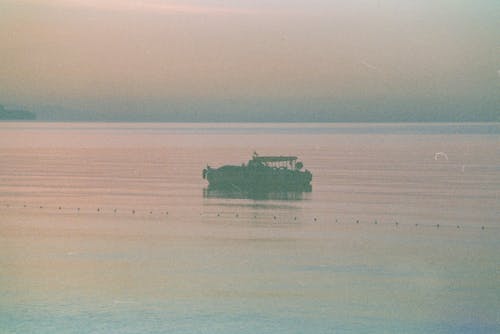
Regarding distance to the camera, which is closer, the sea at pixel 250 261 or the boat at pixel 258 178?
the sea at pixel 250 261

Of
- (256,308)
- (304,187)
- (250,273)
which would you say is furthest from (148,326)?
(304,187)

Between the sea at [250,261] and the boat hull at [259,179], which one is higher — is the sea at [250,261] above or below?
below

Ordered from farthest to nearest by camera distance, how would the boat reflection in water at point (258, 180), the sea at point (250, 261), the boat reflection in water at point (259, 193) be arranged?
the boat reflection in water at point (258, 180), the boat reflection in water at point (259, 193), the sea at point (250, 261)

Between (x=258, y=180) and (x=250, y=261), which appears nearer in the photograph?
(x=250, y=261)

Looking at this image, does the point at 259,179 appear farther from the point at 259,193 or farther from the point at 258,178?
the point at 259,193

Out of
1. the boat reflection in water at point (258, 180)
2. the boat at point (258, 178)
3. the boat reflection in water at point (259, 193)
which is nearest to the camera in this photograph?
the boat reflection in water at point (259, 193)

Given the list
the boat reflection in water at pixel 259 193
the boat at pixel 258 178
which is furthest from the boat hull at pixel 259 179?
the boat reflection in water at pixel 259 193

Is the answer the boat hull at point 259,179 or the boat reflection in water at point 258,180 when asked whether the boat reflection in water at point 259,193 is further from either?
the boat hull at point 259,179

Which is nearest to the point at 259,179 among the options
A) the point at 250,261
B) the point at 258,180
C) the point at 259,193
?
the point at 258,180

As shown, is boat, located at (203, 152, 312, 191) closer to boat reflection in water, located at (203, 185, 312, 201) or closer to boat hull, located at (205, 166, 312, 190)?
boat hull, located at (205, 166, 312, 190)

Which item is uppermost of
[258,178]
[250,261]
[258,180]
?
[258,178]

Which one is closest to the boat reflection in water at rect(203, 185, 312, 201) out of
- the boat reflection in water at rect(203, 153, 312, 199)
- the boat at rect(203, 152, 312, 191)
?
the boat reflection in water at rect(203, 153, 312, 199)
